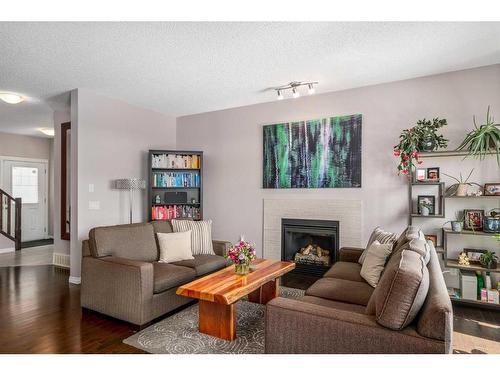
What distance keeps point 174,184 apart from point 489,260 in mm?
4381

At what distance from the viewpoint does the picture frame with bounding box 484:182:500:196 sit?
3145 mm

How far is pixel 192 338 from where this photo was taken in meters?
2.44

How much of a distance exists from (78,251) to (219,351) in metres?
2.79

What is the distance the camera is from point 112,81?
3715mm

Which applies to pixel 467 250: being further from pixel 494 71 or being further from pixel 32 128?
pixel 32 128

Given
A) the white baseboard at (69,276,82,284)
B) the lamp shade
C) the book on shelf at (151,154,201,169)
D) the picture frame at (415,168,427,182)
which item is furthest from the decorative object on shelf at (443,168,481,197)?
the white baseboard at (69,276,82,284)

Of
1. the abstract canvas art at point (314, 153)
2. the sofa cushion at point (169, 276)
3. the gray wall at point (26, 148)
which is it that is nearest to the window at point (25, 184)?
the gray wall at point (26, 148)

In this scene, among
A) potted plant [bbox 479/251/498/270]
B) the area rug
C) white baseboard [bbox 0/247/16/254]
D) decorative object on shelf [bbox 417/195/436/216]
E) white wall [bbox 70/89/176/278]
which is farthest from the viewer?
white baseboard [bbox 0/247/16/254]

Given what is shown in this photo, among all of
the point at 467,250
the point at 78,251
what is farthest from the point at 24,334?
the point at 467,250

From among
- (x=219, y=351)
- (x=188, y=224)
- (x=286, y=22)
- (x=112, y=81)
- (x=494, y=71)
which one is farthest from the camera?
(x=188, y=224)

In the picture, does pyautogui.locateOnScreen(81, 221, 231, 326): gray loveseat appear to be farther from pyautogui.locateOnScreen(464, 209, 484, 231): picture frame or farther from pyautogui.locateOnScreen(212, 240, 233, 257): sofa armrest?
pyautogui.locateOnScreen(464, 209, 484, 231): picture frame

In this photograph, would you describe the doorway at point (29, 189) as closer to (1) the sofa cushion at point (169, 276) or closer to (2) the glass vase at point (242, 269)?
(1) the sofa cushion at point (169, 276)

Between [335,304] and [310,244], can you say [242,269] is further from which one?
[310,244]

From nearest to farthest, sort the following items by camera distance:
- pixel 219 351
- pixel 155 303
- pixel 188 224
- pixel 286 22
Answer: pixel 219 351 < pixel 286 22 < pixel 155 303 < pixel 188 224
